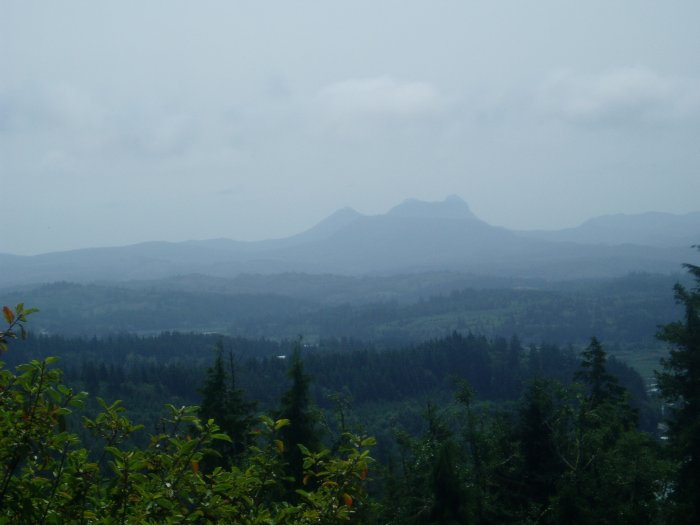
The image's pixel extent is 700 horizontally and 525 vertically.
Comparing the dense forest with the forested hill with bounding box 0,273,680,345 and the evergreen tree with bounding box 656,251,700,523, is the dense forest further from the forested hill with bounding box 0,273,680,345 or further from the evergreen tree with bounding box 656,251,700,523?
the forested hill with bounding box 0,273,680,345

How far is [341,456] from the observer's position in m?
16.4

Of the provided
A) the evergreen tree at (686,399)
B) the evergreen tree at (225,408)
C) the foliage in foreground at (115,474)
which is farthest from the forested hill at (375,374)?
the foliage in foreground at (115,474)

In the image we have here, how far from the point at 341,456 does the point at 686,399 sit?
8461 millimetres

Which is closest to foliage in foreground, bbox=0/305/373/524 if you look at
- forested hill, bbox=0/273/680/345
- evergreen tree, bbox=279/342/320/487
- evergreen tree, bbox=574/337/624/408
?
evergreen tree, bbox=279/342/320/487

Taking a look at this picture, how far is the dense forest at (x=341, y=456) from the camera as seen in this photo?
12.6 ft

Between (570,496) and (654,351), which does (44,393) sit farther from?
(654,351)

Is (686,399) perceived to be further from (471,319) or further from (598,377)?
(471,319)

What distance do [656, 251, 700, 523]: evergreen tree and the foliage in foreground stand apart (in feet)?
39.3

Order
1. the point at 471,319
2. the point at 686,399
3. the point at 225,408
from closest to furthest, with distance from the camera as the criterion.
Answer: the point at 686,399, the point at 225,408, the point at 471,319

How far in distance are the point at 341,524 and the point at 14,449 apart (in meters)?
2.09

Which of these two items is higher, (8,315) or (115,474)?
(8,315)

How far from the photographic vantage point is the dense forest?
3854 millimetres

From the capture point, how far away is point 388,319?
177 meters

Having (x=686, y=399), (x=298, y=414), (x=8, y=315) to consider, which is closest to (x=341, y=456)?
(x=298, y=414)
